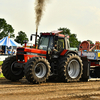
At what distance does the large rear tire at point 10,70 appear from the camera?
391 inches

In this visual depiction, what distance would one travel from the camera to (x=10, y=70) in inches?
393

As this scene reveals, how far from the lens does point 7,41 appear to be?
35.5 m

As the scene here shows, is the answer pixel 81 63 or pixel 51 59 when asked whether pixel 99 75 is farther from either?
pixel 51 59

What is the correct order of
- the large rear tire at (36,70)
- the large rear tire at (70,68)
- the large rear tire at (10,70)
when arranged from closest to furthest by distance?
the large rear tire at (36,70), the large rear tire at (70,68), the large rear tire at (10,70)

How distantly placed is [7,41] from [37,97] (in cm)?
3012

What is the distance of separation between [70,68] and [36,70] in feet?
6.72

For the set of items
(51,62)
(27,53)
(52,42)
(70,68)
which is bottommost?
(70,68)

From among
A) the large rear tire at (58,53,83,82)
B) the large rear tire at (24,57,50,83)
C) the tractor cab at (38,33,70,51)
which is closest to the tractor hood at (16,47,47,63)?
the tractor cab at (38,33,70,51)

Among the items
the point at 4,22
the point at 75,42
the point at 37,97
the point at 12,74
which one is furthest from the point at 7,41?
the point at 75,42

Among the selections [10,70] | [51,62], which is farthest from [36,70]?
[10,70]

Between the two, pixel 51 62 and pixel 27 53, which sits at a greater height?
pixel 27 53

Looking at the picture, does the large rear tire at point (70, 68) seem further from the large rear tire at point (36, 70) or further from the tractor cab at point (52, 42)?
the large rear tire at point (36, 70)

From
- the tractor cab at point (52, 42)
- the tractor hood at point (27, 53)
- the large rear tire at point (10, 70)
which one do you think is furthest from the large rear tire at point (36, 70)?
the large rear tire at point (10, 70)

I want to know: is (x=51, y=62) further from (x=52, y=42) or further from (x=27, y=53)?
(x=27, y=53)
